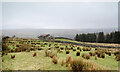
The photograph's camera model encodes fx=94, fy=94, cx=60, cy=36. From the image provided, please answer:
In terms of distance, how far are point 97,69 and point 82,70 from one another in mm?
529

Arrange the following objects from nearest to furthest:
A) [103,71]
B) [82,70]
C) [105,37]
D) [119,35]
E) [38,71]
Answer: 1. [103,71]
2. [82,70]
3. [38,71]
4. [119,35]
5. [105,37]

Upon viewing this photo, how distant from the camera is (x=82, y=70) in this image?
3.49m

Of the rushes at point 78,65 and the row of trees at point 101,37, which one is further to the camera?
the row of trees at point 101,37

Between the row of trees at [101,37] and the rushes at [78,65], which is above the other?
the rushes at [78,65]

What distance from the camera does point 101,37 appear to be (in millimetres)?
46375

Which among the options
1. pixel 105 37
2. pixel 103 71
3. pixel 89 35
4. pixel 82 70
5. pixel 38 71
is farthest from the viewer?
pixel 89 35

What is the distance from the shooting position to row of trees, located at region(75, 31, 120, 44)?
140 ft

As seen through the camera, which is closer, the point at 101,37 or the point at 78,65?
the point at 78,65

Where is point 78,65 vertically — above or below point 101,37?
above

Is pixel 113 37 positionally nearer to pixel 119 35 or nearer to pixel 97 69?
pixel 119 35

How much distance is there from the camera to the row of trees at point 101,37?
42.5 m

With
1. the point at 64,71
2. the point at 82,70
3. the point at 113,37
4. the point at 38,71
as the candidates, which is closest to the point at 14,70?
the point at 38,71

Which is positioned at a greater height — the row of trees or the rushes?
the rushes

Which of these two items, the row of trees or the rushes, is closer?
the rushes
